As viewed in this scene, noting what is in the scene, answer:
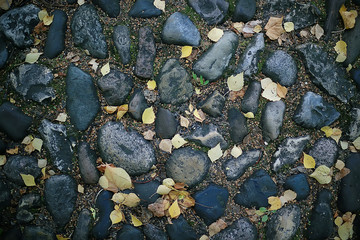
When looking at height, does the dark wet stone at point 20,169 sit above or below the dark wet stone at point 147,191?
above

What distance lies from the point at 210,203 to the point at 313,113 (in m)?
1.06

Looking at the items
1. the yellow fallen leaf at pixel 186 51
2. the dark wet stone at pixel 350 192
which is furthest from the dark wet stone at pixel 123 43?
the dark wet stone at pixel 350 192

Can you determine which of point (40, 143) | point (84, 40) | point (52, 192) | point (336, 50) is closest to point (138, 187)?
point (52, 192)

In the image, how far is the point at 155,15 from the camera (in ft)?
8.16

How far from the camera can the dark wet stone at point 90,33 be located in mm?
2457

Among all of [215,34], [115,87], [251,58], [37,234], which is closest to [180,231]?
[37,234]

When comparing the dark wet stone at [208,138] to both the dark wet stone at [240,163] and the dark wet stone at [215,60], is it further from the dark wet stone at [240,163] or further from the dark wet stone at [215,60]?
the dark wet stone at [215,60]

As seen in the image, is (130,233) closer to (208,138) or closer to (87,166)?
(87,166)

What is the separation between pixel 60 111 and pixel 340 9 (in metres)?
2.36

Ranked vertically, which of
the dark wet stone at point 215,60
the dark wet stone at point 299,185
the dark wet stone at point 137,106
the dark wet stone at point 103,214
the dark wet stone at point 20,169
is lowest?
the dark wet stone at point 103,214

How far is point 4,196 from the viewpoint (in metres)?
2.35

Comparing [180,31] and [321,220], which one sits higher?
[180,31]

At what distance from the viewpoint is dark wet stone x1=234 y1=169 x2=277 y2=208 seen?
7.71 ft

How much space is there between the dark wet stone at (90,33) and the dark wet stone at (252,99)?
3.80ft
